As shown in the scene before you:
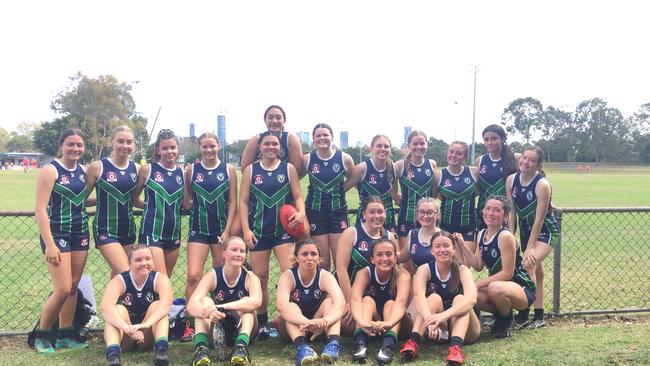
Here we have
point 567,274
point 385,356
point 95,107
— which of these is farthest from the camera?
point 95,107

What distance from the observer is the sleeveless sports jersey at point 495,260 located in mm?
5078

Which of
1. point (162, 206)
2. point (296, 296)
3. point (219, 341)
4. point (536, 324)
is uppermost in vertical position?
point (162, 206)

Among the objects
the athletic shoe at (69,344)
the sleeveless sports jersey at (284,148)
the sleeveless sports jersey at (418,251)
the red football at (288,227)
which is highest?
the sleeveless sports jersey at (284,148)

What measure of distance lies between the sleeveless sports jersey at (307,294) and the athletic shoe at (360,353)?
550 millimetres

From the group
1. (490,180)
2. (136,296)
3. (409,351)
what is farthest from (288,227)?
(490,180)

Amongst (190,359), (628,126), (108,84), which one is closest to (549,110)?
(628,126)

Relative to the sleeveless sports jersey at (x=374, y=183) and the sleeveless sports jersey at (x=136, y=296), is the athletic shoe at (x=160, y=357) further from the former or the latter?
the sleeveless sports jersey at (x=374, y=183)

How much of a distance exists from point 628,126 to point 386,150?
96.4m

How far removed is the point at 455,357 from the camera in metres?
4.11

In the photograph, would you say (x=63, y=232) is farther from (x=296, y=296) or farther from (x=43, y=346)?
(x=296, y=296)

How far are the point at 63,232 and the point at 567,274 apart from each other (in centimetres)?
650

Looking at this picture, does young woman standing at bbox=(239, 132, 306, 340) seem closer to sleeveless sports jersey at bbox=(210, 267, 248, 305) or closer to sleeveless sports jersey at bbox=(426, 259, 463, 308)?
sleeveless sports jersey at bbox=(210, 267, 248, 305)

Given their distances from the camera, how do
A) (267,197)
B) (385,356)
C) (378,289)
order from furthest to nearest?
(267,197) < (378,289) < (385,356)

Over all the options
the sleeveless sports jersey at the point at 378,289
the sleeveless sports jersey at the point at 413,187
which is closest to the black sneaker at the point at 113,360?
the sleeveless sports jersey at the point at 378,289
